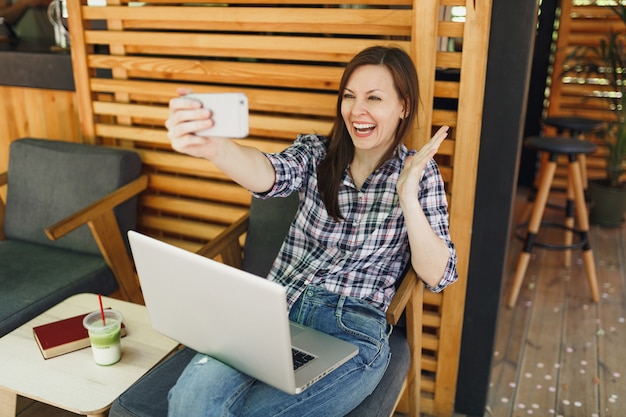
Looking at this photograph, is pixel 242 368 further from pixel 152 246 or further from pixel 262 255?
pixel 262 255

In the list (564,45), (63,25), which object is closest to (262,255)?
(63,25)

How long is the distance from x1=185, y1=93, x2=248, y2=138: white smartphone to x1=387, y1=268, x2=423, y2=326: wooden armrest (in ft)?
2.36

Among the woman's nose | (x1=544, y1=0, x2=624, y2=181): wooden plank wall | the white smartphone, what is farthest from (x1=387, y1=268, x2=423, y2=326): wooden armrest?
(x1=544, y1=0, x2=624, y2=181): wooden plank wall

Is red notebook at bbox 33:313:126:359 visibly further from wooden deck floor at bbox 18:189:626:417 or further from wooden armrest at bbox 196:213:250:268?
wooden deck floor at bbox 18:189:626:417

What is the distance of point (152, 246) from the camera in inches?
54.7

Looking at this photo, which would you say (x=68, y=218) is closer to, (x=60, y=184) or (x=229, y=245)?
(x=60, y=184)

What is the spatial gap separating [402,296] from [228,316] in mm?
576

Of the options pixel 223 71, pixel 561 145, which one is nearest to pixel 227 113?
pixel 223 71

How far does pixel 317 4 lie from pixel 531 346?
5.95 feet

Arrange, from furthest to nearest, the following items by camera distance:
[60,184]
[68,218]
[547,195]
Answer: [547,195], [60,184], [68,218]

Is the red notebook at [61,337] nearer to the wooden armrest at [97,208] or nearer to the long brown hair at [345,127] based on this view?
the wooden armrest at [97,208]

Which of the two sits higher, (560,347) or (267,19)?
(267,19)

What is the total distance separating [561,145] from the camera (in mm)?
3078

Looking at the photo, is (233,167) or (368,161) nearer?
(233,167)
